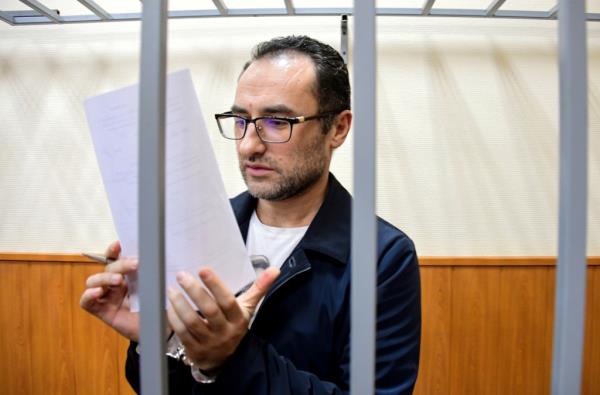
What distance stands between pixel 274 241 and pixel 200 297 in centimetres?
33

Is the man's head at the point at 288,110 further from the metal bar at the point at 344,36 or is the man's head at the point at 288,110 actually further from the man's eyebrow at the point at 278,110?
the metal bar at the point at 344,36

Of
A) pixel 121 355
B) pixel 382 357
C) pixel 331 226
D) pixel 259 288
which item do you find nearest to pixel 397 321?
pixel 382 357

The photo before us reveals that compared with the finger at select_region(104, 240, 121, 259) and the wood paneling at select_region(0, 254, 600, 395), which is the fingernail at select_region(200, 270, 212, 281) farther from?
the wood paneling at select_region(0, 254, 600, 395)

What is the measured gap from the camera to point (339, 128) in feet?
2.37

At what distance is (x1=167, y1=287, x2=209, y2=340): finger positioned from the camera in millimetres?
366

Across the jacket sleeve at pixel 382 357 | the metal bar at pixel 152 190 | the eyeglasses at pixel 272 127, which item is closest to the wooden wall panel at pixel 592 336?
the jacket sleeve at pixel 382 357

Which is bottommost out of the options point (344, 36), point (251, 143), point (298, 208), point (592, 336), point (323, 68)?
point (592, 336)

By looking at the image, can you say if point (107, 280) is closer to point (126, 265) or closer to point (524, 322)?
point (126, 265)

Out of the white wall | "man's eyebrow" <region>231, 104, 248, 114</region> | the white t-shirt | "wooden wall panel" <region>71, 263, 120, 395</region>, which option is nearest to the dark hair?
"man's eyebrow" <region>231, 104, 248, 114</region>

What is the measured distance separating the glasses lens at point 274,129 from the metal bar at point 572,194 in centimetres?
39

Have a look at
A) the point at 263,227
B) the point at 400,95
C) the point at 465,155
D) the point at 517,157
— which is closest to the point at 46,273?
the point at 263,227

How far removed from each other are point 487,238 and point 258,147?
1093 millimetres

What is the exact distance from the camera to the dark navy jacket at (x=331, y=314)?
0.56 m

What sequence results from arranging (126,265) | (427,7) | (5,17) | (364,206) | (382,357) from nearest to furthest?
(364,206), (126,265), (382,357), (427,7), (5,17)
